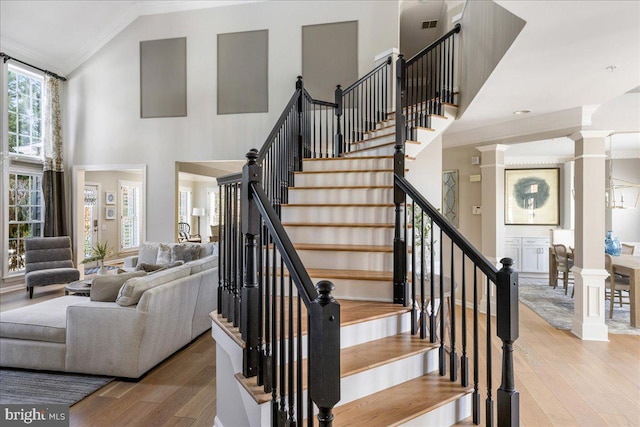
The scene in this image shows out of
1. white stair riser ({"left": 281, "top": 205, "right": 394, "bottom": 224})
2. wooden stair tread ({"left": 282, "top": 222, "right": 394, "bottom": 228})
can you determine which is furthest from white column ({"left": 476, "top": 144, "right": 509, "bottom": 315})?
wooden stair tread ({"left": 282, "top": 222, "right": 394, "bottom": 228})

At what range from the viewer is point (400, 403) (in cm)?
180

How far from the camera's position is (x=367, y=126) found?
5480 mm

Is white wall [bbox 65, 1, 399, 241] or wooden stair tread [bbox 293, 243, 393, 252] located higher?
white wall [bbox 65, 1, 399, 241]

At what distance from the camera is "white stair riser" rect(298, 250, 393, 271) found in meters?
2.75

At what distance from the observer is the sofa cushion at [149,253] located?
6.03 meters

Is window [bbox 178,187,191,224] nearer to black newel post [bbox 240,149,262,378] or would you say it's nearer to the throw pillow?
the throw pillow

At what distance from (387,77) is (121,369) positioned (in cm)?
494

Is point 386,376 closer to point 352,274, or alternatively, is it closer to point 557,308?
point 352,274

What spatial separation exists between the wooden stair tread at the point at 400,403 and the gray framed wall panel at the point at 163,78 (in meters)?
6.27

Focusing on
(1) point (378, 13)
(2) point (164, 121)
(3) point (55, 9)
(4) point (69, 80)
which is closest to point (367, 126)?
(1) point (378, 13)

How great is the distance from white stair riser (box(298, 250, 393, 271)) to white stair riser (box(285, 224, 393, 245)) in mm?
217

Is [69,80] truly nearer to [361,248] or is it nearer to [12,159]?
[12,159]

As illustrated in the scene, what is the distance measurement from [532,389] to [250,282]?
2.76 meters

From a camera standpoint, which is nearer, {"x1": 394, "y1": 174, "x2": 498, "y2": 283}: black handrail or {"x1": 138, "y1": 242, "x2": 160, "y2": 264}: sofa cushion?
{"x1": 394, "y1": 174, "x2": 498, "y2": 283}: black handrail
